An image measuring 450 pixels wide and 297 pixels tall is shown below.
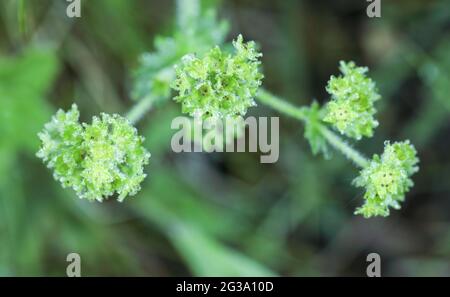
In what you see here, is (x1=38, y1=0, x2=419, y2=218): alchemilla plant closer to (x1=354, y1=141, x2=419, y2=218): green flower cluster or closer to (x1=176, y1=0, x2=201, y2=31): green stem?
(x1=354, y1=141, x2=419, y2=218): green flower cluster

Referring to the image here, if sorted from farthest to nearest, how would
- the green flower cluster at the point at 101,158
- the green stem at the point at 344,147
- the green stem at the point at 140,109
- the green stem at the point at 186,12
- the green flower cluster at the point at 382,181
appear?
the green stem at the point at 186,12, the green stem at the point at 140,109, the green stem at the point at 344,147, the green flower cluster at the point at 382,181, the green flower cluster at the point at 101,158

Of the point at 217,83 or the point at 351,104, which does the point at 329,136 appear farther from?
the point at 217,83

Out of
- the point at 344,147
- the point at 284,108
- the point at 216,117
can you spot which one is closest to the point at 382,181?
the point at 344,147

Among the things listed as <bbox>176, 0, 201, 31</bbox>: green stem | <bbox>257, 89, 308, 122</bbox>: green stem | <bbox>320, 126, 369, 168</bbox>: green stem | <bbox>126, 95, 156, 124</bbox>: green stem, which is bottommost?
<bbox>320, 126, 369, 168</bbox>: green stem

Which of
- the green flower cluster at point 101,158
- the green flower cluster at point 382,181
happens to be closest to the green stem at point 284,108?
the green flower cluster at point 382,181

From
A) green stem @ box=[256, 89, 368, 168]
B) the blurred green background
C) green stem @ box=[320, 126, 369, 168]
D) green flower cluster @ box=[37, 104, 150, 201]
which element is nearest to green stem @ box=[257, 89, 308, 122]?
green stem @ box=[256, 89, 368, 168]

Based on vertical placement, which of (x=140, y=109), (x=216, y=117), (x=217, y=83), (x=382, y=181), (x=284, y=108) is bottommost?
(x=382, y=181)

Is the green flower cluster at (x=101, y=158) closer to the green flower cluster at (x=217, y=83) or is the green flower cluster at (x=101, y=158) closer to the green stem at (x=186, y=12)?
the green flower cluster at (x=217, y=83)
